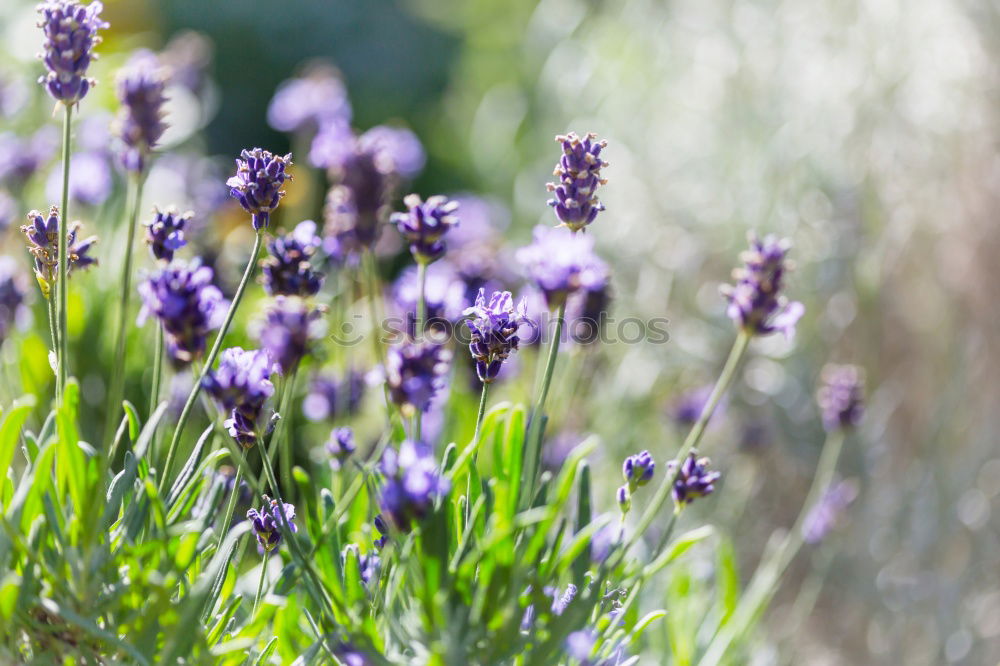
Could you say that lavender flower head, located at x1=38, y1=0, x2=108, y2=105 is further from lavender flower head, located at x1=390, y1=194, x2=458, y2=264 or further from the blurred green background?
the blurred green background

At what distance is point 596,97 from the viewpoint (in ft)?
8.93

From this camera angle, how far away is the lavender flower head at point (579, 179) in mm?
717

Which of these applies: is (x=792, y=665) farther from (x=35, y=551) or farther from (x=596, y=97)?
(x=596, y=97)

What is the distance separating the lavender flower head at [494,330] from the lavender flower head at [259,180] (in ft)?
0.54

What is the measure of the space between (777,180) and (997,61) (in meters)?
0.47

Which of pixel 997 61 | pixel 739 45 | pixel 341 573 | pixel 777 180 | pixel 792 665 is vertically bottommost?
pixel 792 665

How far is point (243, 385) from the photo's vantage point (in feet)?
1.95

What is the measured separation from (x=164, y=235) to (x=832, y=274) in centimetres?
153

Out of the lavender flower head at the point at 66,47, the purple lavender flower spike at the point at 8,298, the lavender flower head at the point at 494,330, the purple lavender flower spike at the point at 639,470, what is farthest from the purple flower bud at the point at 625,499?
the purple lavender flower spike at the point at 8,298

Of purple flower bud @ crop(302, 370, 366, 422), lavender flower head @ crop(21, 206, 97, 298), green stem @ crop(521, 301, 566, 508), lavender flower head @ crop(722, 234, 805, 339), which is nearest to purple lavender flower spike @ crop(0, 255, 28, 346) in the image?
lavender flower head @ crop(21, 206, 97, 298)

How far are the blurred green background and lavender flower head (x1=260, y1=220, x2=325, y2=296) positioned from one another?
730mm

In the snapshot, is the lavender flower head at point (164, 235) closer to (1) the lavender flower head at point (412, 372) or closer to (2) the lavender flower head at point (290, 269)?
(2) the lavender flower head at point (290, 269)

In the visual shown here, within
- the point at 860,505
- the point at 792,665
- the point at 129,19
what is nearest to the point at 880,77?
the point at 860,505

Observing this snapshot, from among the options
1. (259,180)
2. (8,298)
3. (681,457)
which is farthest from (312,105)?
(681,457)
